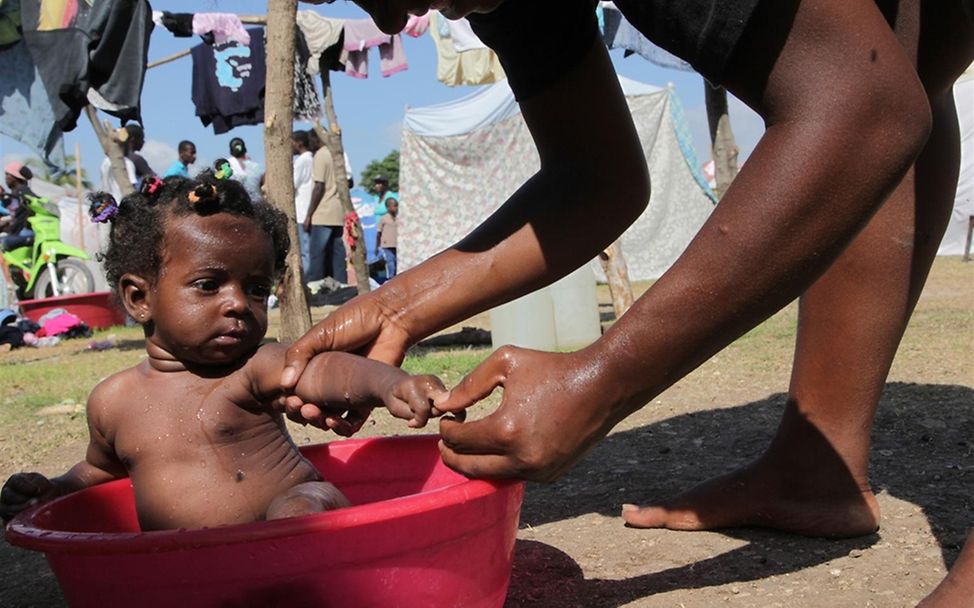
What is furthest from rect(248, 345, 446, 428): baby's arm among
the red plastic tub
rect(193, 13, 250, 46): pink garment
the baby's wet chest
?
rect(193, 13, 250, 46): pink garment

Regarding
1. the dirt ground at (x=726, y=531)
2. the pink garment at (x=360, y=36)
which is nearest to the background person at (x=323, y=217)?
the pink garment at (x=360, y=36)

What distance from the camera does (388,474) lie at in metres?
2.23

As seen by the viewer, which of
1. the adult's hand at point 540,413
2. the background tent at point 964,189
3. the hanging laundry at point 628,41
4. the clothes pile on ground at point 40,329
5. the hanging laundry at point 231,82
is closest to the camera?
the adult's hand at point 540,413

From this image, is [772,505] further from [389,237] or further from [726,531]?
[389,237]

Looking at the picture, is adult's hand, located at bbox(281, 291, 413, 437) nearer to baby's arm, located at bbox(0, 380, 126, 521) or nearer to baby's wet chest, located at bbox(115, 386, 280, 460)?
baby's wet chest, located at bbox(115, 386, 280, 460)

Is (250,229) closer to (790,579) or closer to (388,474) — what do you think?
(388,474)

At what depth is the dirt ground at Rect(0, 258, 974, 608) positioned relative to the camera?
181 centimetres

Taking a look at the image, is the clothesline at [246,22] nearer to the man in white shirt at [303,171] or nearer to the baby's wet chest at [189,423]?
the man in white shirt at [303,171]

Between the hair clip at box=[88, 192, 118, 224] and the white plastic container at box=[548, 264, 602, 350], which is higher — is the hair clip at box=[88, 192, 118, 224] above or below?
above

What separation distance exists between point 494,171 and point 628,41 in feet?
10.8

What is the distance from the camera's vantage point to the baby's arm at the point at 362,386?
149 centimetres

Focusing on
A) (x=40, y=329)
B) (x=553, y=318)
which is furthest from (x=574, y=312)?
(x=40, y=329)

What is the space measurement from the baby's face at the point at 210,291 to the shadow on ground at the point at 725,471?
0.76 m

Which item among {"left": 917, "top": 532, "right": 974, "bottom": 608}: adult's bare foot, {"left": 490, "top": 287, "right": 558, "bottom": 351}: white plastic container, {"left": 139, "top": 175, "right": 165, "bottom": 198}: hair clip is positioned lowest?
{"left": 490, "top": 287, "right": 558, "bottom": 351}: white plastic container
